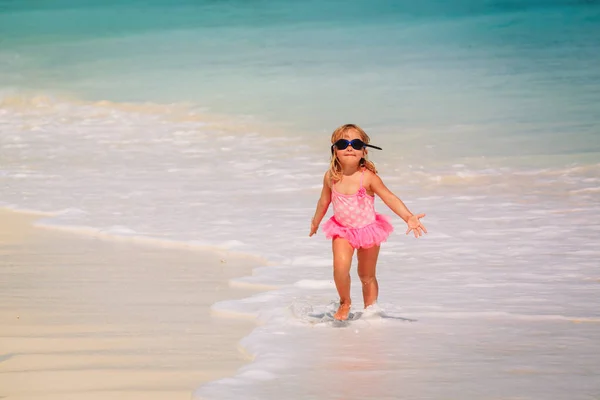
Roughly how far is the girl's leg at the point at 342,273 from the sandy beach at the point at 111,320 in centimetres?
Answer: 42

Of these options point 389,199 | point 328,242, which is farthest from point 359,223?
point 328,242

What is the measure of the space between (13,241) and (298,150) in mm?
6174

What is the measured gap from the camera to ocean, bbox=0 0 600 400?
450cm

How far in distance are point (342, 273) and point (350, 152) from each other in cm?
52

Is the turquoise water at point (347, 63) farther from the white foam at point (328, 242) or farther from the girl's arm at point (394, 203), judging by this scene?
the girl's arm at point (394, 203)

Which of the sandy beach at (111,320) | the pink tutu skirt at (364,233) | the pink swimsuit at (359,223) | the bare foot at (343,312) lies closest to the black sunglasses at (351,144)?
the pink swimsuit at (359,223)

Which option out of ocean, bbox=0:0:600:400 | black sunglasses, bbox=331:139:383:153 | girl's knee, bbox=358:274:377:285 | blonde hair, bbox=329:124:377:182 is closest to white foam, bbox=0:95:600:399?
ocean, bbox=0:0:600:400

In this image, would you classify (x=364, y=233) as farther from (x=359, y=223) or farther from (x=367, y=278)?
(x=367, y=278)

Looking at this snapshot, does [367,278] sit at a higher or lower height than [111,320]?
higher

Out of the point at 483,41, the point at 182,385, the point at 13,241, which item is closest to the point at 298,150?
the point at 13,241

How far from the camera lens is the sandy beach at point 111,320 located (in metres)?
4.08

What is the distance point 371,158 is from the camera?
12758mm

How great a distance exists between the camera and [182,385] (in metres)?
4.02

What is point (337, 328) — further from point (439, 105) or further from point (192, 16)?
point (192, 16)
